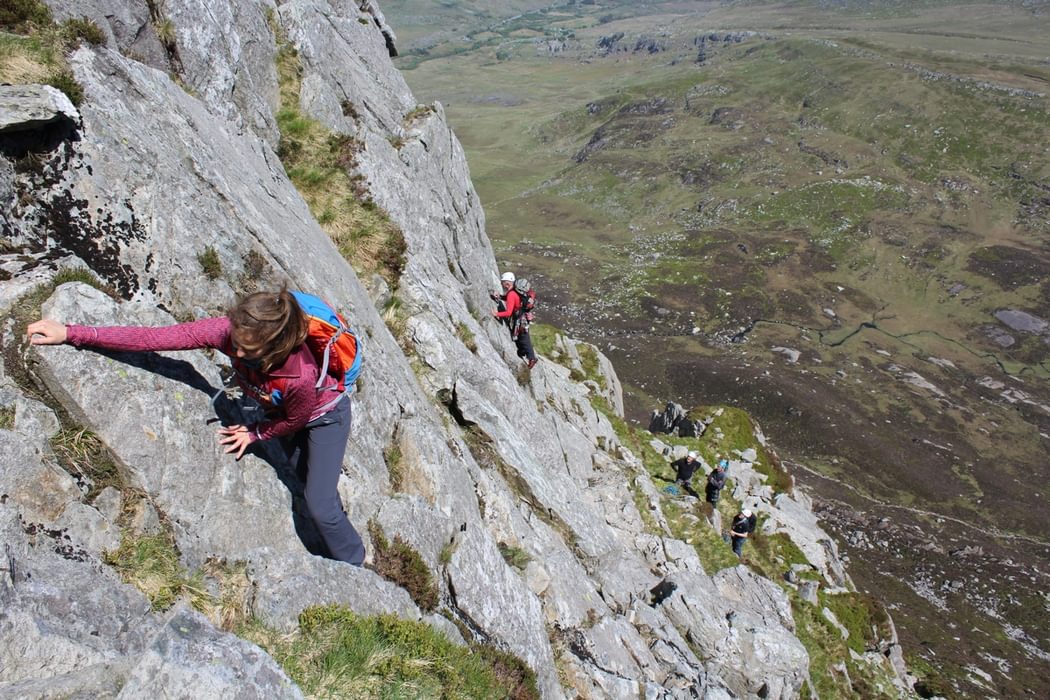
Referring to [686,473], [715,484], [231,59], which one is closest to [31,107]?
[231,59]

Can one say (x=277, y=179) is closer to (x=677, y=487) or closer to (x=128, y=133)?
(x=128, y=133)

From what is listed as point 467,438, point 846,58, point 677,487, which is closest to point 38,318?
point 467,438


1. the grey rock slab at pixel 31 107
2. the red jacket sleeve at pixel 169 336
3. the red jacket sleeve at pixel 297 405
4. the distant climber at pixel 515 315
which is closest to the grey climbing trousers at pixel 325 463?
the red jacket sleeve at pixel 297 405

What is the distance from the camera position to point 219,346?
6.71 m

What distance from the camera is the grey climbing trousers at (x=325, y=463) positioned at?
24.4ft

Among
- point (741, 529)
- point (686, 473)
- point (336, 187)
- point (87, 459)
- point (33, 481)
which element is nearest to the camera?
point (33, 481)

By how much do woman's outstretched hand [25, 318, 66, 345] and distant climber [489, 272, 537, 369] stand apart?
1673cm

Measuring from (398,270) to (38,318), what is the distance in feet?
34.6

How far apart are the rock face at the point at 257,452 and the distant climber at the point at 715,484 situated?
660cm

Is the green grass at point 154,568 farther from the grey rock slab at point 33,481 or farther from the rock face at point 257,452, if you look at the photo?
the grey rock slab at point 33,481

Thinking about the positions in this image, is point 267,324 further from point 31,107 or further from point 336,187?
point 336,187

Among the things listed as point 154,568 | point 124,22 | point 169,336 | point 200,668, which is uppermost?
point 124,22

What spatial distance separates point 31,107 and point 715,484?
27323mm

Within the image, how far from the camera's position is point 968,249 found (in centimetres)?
11906
